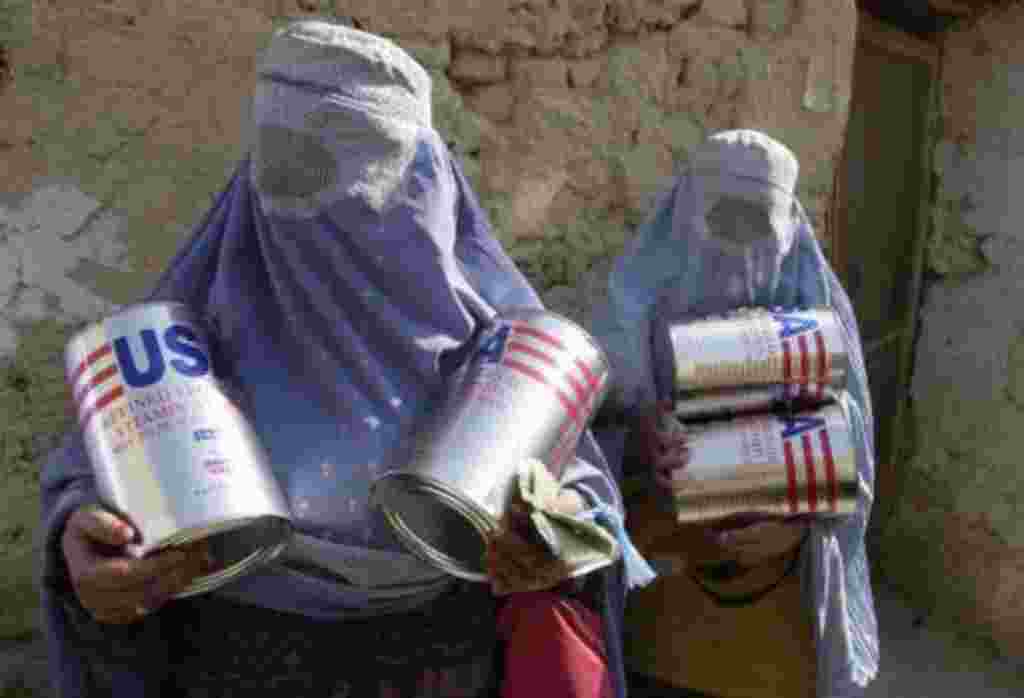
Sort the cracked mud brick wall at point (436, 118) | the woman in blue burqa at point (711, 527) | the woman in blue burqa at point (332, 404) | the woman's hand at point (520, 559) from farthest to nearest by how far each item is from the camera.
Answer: the woman in blue burqa at point (711, 527), the cracked mud brick wall at point (436, 118), the woman in blue burqa at point (332, 404), the woman's hand at point (520, 559)

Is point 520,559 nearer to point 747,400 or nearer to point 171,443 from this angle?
point 171,443

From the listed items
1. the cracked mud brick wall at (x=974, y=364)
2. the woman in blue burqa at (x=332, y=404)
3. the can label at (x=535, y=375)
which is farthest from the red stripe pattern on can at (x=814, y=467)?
the cracked mud brick wall at (x=974, y=364)

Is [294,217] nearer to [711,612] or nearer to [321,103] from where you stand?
[321,103]

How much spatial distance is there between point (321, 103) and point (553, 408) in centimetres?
47

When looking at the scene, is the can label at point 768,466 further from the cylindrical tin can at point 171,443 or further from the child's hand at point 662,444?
the cylindrical tin can at point 171,443

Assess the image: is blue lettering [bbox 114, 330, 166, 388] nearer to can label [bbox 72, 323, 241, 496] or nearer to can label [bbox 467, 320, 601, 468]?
can label [bbox 72, 323, 241, 496]

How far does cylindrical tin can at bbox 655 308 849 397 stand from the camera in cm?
198

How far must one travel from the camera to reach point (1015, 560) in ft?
12.3

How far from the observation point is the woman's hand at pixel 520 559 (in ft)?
4.65

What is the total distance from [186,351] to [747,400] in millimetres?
950

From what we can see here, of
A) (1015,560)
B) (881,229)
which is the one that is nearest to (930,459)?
(1015,560)

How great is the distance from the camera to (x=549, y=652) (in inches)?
62.4

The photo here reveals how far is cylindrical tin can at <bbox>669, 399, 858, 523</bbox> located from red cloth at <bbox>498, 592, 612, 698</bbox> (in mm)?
432

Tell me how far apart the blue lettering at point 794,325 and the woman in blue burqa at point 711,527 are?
0.21 m
